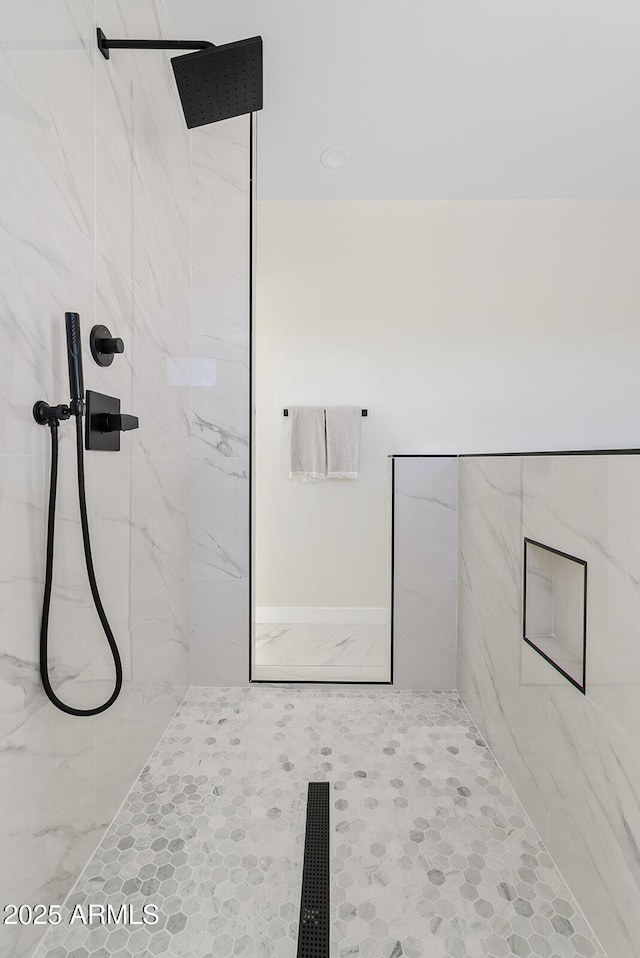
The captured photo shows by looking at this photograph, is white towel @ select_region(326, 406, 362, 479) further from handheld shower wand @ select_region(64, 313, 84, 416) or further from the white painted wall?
handheld shower wand @ select_region(64, 313, 84, 416)

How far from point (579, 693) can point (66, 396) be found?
1174mm

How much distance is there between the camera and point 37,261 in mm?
899

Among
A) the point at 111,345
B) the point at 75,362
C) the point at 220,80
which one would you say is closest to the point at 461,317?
the point at 220,80

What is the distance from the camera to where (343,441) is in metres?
2.68

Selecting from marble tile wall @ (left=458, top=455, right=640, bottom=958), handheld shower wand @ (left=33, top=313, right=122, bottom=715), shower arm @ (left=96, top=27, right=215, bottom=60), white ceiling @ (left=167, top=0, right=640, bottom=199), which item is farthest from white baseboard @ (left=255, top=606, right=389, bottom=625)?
shower arm @ (left=96, top=27, right=215, bottom=60)

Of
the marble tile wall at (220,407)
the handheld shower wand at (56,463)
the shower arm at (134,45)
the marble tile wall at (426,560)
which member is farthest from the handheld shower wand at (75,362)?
the marble tile wall at (426,560)

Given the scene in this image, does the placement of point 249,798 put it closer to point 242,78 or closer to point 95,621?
point 95,621

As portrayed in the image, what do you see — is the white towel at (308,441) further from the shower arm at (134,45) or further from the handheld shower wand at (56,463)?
the handheld shower wand at (56,463)

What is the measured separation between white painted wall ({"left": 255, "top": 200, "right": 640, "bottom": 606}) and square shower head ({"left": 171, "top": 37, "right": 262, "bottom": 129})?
128 cm

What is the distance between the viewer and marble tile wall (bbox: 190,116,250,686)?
1.93 m

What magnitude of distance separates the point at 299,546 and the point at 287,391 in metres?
0.87

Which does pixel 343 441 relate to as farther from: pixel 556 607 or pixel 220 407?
pixel 556 607

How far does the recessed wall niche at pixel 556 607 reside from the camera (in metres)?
1.08

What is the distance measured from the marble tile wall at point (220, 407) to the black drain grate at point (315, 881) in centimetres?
74
